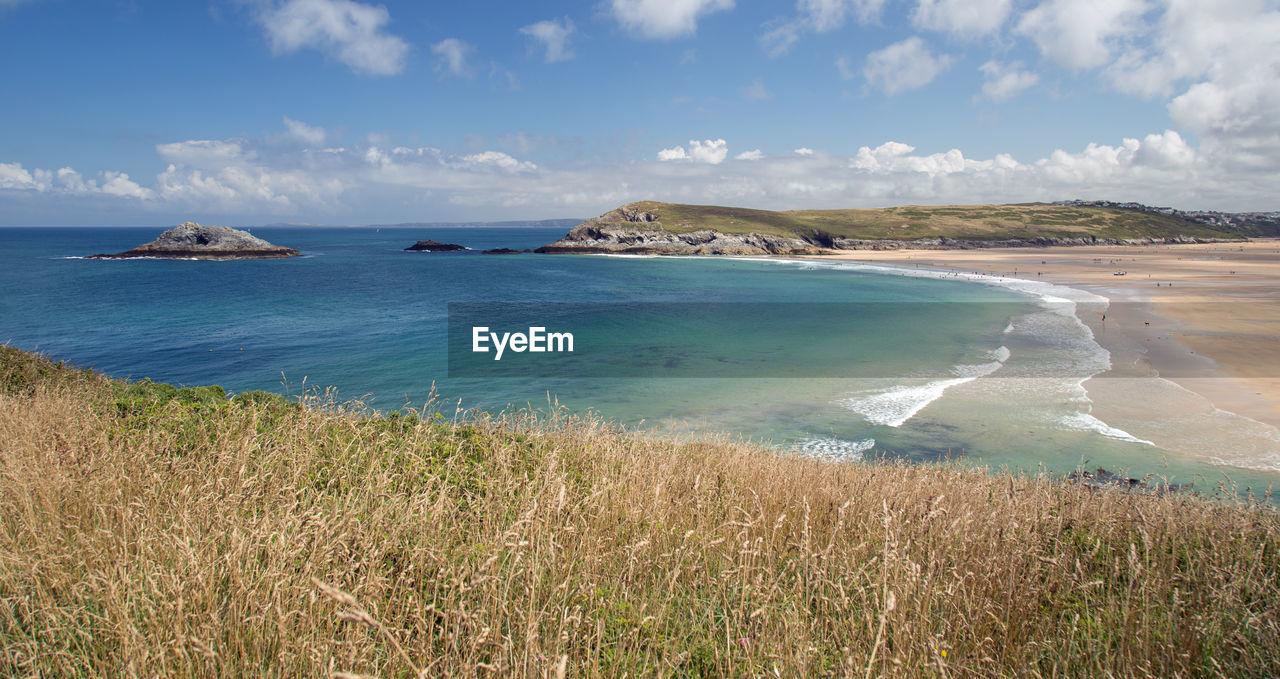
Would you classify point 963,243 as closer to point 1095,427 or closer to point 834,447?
point 1095,427

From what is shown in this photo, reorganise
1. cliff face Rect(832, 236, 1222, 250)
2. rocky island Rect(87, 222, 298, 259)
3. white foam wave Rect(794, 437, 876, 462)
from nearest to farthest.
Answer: white foam wave Rect(794, 437, 876, 462) < rocky island Rect(87, 222, 298, 259) < cliff face Rect(832, 236, 1222, 250)

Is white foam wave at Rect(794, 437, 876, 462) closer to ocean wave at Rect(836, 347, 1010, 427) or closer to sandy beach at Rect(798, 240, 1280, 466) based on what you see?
ocean wave at Rect(836, 347, 1010, 427)

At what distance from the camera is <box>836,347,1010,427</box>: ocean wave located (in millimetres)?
18734

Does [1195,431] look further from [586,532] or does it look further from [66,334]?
[66,334]

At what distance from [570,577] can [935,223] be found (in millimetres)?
179486

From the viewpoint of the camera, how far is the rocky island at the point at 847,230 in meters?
130

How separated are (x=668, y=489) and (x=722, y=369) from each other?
→ 20617 millimetres

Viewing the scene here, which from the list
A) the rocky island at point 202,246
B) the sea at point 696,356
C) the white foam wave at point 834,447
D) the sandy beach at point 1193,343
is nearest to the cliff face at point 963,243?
the sandy beach at point 1193,343

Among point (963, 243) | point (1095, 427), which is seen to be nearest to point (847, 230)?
point (963, 243)

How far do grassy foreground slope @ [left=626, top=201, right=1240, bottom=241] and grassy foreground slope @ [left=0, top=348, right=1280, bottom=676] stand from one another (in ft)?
428

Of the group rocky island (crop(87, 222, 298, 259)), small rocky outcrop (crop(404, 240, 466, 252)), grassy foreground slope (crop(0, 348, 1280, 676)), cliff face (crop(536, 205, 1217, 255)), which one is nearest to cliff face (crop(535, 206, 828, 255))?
cliff face (crop(536, 205, 1217, 255))

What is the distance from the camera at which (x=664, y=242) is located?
13112 centimetres

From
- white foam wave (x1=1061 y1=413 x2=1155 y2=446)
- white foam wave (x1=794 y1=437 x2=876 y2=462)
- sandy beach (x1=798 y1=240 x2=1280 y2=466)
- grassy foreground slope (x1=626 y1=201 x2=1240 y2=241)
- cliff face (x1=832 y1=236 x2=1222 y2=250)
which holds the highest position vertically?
grassy foreground slope (x1=626 y1=201 x2=1240 y2=241)

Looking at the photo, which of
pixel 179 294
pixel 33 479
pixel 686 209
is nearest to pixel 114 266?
pixel 179 294
